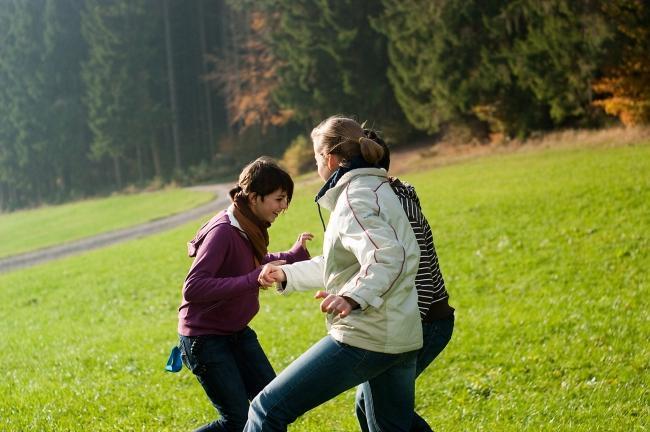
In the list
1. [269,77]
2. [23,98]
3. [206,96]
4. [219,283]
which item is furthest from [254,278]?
[23,98]

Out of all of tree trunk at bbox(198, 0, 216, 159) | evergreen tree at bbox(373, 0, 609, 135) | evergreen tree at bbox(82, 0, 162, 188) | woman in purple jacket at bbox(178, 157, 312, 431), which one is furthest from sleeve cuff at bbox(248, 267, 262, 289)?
tree trunk at bbox(198, 0, 216, 159)

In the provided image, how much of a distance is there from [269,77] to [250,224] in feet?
144

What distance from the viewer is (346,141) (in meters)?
3.46

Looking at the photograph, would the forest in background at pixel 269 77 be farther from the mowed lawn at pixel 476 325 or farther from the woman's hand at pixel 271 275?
the woman's hand at pixel 271 275

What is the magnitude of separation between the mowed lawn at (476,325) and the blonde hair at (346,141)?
41.5 inches

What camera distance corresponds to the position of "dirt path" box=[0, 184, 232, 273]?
25.3m

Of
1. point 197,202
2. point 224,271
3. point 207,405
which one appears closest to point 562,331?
point 207,405

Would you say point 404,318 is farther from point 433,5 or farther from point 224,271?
point 433,5

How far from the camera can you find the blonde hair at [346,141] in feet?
11.3

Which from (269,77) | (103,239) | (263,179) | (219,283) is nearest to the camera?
(219,283)

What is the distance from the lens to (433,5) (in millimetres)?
32188

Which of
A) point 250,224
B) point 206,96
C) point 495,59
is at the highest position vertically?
point 495,59

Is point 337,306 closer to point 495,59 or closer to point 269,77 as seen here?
point 495,59

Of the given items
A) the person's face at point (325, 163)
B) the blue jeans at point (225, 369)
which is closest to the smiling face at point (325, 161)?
the person's face at point (325, 163)
